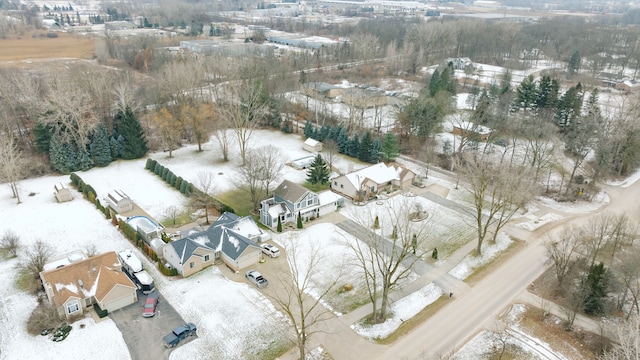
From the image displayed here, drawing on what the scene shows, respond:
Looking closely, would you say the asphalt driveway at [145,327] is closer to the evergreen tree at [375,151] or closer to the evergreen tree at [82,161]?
the evergreen tree at [82,161]

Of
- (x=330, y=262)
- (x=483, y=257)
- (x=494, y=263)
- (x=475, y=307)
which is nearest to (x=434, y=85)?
(x=483, y=257)

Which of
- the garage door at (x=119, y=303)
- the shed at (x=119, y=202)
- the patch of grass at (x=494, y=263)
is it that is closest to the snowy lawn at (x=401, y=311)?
the patch of grass at (x=494, y=263)

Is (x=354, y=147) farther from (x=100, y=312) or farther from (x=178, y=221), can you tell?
(x=100, y=312)

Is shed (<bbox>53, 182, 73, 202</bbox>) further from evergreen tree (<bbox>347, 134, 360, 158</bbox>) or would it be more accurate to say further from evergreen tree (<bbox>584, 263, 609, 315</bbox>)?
evergreen tree (<bbox>584, 263, 609, 315</bbox>)

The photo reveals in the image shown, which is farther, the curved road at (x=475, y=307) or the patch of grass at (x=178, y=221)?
the patch of grass at (x=178, y=221)

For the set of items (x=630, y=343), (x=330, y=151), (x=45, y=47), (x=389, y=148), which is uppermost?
(x=45, y=47)

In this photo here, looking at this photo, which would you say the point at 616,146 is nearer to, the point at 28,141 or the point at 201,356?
the point at 201,356

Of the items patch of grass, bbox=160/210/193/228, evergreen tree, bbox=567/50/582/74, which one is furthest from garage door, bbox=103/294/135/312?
evergreen tree, bbox=567/50/582/74
